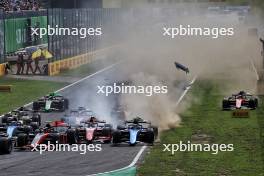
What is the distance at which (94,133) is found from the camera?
99.3ft

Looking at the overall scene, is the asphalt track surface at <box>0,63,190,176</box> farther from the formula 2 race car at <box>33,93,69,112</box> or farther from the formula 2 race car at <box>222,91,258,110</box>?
the formula 2 race car at <box>222,91,258,110</box>

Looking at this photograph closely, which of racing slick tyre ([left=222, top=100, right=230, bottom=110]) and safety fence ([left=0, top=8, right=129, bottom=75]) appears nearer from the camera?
racing slick tyre ([left=222, top=100, right=230, bottom=110])

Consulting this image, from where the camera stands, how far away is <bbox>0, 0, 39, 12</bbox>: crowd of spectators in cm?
7919

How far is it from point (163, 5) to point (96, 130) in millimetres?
45436

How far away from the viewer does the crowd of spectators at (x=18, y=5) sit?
7919 cm

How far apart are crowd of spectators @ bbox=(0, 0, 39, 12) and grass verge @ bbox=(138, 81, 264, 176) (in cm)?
3869

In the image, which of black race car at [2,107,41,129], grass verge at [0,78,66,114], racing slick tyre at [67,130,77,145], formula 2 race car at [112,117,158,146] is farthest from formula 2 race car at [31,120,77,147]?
grass verge at [0,78,66,114]

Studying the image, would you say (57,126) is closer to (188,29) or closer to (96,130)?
(96,130)

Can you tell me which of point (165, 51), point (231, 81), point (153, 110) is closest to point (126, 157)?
point (153, 110)

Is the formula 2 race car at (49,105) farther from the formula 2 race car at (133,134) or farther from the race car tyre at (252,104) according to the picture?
the formula 2 race car at (133,134)

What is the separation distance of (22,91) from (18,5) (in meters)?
35.1

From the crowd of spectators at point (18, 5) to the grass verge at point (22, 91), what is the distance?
2293 cm

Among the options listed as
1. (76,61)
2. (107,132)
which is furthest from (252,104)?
(76,61)

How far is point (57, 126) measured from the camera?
99.4 ft
